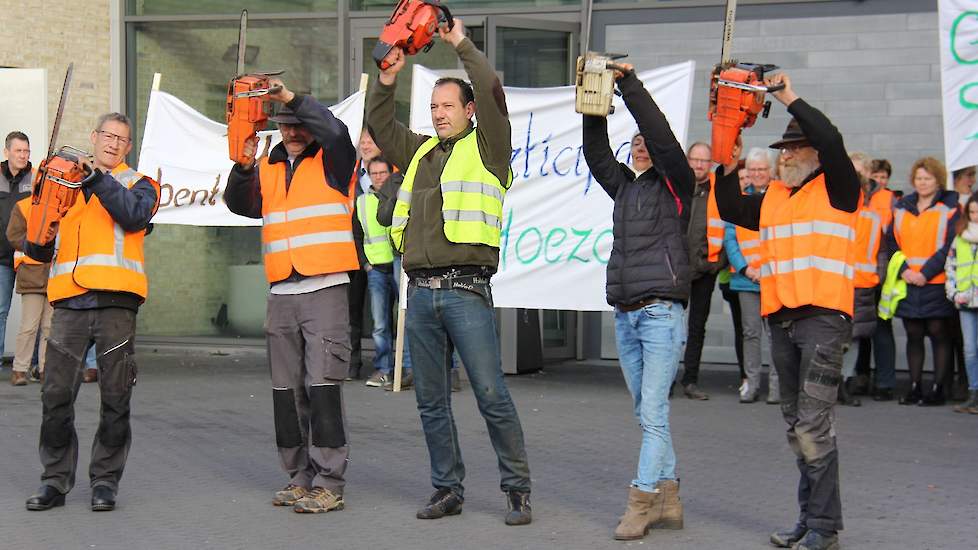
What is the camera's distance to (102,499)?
264 inches

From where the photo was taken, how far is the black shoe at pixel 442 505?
6.53 m

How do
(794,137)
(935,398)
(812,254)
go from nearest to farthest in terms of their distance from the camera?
(812,254) < (794,137) < (935,398)

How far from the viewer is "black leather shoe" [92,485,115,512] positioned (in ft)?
21.9

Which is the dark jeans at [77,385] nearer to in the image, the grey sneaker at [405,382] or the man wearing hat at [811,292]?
the man wearing hat at [811,292]

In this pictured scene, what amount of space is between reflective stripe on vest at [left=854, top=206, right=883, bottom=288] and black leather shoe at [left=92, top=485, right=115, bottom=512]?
238 inches

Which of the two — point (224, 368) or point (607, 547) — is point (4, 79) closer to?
point (224, 368)

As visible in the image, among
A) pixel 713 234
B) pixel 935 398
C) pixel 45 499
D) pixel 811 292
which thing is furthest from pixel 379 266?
pixel 811 292

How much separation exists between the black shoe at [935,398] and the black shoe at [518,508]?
206 inches

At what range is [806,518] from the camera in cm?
596

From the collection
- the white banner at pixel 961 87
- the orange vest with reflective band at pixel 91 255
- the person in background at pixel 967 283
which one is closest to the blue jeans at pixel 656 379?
the orange vest with reflective band at pixel 91 255

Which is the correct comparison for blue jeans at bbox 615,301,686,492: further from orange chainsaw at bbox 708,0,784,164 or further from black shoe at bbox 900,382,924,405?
black shoe at bbox 900,382,924,405

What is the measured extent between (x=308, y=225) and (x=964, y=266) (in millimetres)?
5801

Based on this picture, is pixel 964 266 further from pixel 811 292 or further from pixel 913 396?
pixel 811 292

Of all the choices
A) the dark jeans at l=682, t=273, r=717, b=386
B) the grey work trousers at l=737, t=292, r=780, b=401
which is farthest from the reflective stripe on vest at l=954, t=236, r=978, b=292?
the dark jeans at l=682, t=273, r=717, b=386
